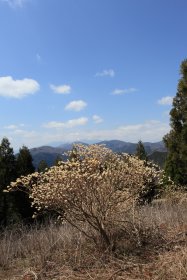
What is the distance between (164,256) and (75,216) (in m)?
1.36

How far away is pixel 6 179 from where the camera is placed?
1897cm

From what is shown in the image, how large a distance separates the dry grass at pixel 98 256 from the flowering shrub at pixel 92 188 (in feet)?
0.90

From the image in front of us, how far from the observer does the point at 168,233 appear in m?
6.40

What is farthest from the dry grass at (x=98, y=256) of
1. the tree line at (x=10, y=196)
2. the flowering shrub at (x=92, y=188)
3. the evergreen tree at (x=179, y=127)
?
the tree line at (x=10, y=196)

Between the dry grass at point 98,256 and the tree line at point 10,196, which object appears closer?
the dry grass at point 98,256

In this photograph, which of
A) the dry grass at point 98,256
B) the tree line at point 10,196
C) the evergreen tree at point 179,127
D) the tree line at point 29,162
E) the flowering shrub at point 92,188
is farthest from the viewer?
the tree line at point 10,196

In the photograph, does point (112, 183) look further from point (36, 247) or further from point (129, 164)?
point (36, 247)

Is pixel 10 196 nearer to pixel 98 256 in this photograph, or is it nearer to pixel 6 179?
pixel 6 179

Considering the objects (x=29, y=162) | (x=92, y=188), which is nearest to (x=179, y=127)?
(x=29, y=162)

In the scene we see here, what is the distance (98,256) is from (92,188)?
946mm

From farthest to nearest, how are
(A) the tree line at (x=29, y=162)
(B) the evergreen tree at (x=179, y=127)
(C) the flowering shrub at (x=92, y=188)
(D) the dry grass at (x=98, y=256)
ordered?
(A) the tree line at (x=29, y=162) → (B) the evergreen tree at (x=179, y=127) → (C) the flowering shrub at (x=92, y=188) → (D) the dry grass at (x=98, y=256)

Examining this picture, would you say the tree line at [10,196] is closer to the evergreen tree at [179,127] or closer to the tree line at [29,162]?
the tree line at [29,162]

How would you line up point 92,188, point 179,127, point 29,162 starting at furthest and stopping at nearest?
point 29,162
point 179,127
point 92,188

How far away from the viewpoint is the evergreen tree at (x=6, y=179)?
1900cm
